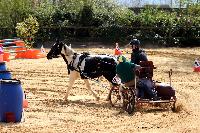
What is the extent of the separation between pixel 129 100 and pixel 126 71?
94 cm

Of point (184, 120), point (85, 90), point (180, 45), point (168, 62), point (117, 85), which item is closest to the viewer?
point (184, 120)

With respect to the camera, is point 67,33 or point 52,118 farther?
point 67,33

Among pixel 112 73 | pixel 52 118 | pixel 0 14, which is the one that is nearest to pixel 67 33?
pixel 0 14

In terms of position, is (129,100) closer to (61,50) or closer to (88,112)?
(88,112)

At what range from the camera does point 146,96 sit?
1271cm

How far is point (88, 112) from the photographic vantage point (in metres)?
12.6

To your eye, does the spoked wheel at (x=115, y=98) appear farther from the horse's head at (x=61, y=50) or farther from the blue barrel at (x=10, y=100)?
the blue barrel at (x=10, y=100)

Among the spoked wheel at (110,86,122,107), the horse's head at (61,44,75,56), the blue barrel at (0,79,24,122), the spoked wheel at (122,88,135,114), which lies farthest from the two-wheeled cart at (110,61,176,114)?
the blue barrel at (0,79,24,122)

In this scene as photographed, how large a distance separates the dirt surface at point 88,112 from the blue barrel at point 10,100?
0.20 meters

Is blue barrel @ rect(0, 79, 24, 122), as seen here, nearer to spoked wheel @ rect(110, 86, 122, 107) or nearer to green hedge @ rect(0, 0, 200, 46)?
spoked wheel @ rect(110, 86, 122, 107)

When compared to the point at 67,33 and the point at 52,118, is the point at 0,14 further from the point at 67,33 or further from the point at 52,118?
the point at 52,118

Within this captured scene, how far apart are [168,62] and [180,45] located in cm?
879

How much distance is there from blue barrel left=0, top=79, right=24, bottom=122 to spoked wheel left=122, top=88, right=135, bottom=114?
107 inches

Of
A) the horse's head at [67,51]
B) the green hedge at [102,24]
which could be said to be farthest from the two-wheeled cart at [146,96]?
the green hedge at [102,24]
